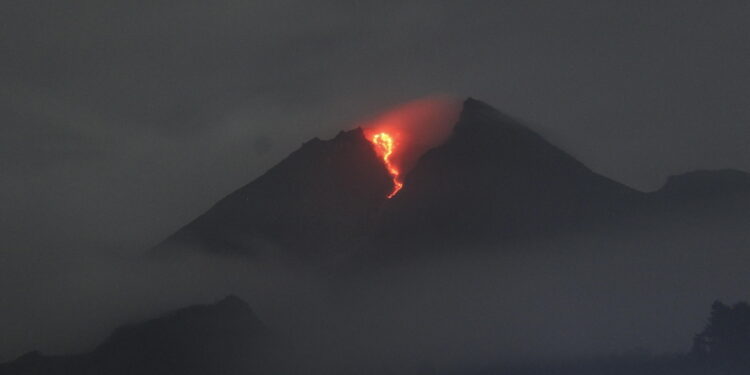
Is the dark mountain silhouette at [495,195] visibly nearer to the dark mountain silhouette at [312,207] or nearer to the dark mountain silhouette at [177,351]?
the dark mountain silhouette at [312,207]

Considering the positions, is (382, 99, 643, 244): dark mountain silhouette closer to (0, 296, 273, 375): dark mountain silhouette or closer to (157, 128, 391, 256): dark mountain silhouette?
(157, 128, 391, 256): dark mountain silhouette

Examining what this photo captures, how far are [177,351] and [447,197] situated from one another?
67.3m

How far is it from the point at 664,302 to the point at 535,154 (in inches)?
1884

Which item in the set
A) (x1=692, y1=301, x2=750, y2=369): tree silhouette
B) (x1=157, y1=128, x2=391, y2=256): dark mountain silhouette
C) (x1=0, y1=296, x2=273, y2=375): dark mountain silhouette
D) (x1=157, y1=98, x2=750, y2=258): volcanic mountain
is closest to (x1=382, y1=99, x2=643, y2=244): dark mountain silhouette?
(x1=157, y1=98, x2=750, y2=258): volcanic mountain

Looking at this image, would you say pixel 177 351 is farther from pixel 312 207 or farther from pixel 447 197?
pixel 447 197

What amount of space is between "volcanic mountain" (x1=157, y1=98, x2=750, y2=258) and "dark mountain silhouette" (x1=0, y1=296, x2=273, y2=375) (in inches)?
1611

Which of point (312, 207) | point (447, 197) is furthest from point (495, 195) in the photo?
point (312, 207)

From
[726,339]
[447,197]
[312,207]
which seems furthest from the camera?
[312,207]

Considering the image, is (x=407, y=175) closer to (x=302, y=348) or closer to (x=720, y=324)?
(x=302, y=348)

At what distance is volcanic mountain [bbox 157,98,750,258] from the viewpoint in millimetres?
172000

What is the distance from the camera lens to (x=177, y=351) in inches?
5138

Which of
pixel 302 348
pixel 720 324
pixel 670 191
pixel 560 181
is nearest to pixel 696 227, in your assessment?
pixel 670 191

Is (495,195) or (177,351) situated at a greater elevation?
(495,195)

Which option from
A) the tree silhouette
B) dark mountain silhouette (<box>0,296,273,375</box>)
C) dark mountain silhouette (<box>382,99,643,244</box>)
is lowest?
the tree silhouette
